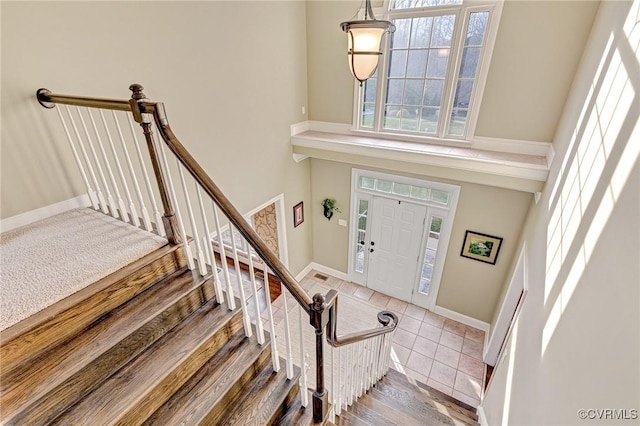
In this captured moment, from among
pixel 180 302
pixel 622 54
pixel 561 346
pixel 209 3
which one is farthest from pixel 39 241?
pixel 622 54

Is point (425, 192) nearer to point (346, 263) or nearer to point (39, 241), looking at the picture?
point (346, 263)

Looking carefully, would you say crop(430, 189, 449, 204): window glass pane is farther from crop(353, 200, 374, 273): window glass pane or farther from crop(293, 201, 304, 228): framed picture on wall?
crop(293, 201, 304, 228): framed picture on wall

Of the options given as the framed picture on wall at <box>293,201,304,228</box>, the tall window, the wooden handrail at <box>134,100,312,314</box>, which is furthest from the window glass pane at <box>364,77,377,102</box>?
the wooden handrail at <box>134,100,312,314</box>

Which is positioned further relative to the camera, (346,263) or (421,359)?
(346,263)

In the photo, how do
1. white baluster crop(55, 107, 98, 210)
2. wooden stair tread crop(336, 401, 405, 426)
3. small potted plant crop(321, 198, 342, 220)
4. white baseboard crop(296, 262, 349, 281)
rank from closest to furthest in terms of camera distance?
white baluster crop(55, 107, 98, 210) < wooden stair tread crop(336, 401, 405, 426) < small potted plant crop(321, 198, 342, 220) < white baseboard crop(296, 262, 349, 281)

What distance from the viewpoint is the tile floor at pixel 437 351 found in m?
3.83

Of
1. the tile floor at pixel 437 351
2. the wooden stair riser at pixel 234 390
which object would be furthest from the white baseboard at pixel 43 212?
the tile floor at pixel 437 351

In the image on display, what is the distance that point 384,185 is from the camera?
4.78 metres

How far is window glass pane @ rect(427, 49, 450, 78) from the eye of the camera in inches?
152

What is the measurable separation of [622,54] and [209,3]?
131 inches

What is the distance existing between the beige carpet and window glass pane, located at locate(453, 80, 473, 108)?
385cm

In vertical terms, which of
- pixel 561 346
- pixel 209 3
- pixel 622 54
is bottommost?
pixel 561 346

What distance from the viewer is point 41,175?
6.88 ft

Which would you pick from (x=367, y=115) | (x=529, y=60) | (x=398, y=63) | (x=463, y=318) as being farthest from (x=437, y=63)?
(x=463, y=318)
